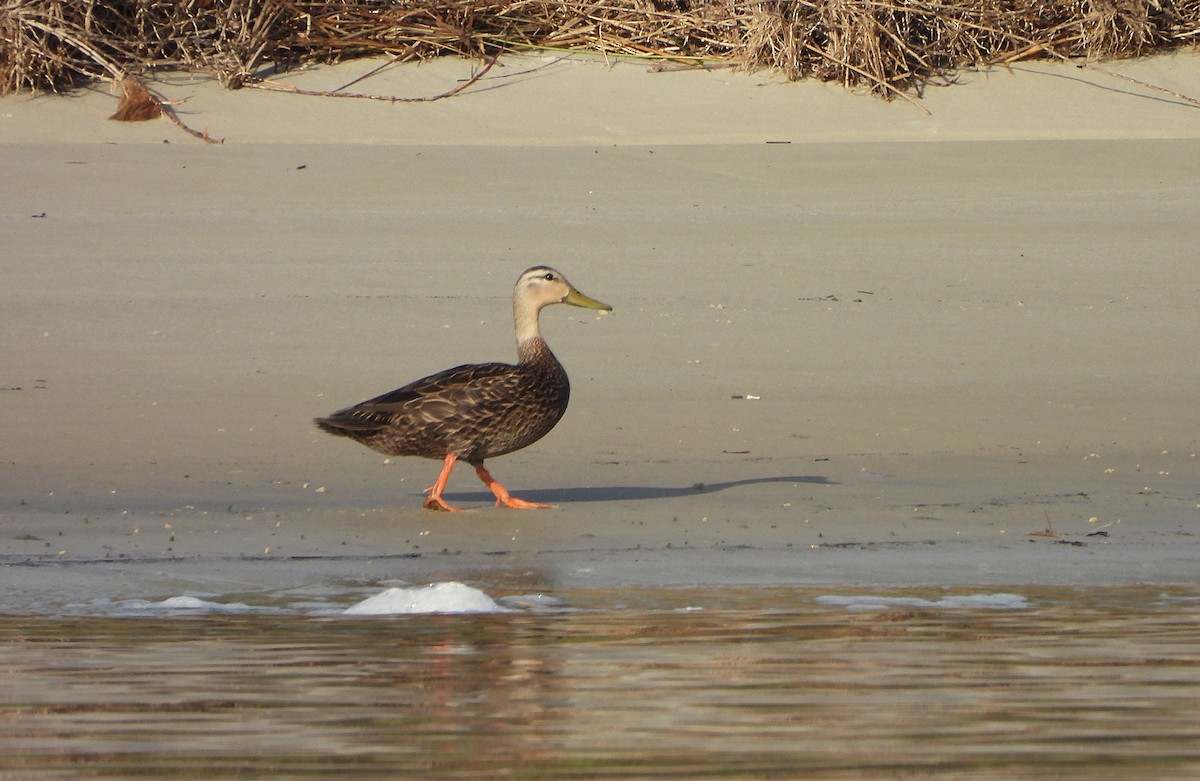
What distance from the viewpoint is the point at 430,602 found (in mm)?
5859

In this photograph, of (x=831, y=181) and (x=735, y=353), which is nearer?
(x=735, y=353)

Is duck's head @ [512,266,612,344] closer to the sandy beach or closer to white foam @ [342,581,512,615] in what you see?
the sandy beach

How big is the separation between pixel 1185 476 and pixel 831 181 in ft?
15.3

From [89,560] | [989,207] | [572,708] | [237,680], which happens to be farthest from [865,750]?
[989,207]

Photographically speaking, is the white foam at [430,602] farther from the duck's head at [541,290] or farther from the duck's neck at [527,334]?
the duck's head at [541,290]

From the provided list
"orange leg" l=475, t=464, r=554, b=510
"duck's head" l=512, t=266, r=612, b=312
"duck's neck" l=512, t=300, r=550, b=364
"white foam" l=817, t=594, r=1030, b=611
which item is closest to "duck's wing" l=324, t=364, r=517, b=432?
"orange leg" l=475, t=464, r=554, b=510

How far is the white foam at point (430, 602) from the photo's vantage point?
581cm

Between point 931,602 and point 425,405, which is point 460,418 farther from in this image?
point 931,602

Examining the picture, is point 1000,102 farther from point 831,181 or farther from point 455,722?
point 455,722

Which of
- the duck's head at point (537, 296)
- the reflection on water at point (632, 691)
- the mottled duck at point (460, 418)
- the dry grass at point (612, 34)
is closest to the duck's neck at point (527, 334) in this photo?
the duck's head at point (537, 296)

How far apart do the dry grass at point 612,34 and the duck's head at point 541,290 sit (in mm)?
4768

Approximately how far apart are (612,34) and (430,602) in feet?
28.3

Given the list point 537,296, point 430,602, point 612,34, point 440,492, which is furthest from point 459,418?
point 612,34

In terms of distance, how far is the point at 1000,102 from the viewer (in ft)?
43.8
